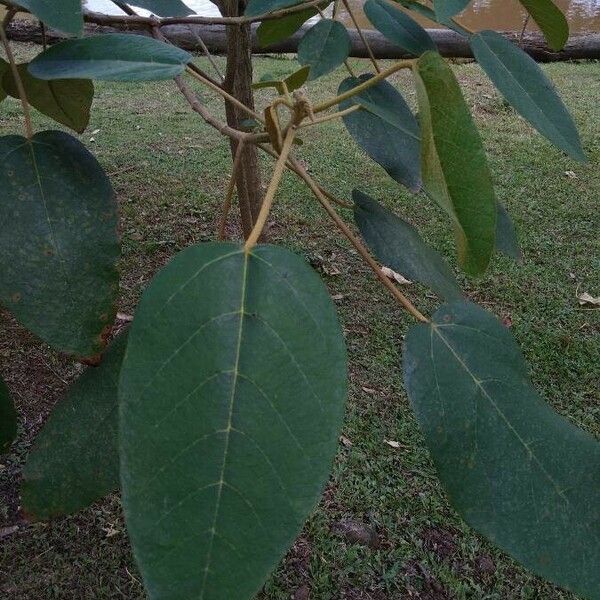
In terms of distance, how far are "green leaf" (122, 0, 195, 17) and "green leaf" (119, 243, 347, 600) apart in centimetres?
59

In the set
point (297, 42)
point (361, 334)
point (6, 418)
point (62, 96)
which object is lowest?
point (361, 334)

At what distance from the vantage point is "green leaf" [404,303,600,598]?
0.44m

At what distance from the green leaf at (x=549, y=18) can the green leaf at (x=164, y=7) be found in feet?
1.44

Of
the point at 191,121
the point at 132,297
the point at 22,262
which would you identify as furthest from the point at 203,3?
the point at 22,262

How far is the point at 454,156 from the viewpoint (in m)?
0.44

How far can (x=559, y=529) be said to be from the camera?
1.45 feet

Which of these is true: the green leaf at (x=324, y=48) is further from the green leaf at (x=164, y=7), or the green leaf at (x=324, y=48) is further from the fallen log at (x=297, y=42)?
the fallen log at (x=297, y=42)

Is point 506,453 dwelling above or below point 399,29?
below

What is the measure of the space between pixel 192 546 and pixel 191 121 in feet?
12.5

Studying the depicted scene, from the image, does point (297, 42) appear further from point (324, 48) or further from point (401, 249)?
point (401, 249)

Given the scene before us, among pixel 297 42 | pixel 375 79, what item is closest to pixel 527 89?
pixel 375 79

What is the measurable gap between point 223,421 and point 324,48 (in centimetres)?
71

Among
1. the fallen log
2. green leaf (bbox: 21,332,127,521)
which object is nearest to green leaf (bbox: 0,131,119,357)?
green leaf (bbox: 21,332,127,521)

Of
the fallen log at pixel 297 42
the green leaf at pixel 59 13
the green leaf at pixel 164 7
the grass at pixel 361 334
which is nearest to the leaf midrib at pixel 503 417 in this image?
the green leaf at pixel 59 13
